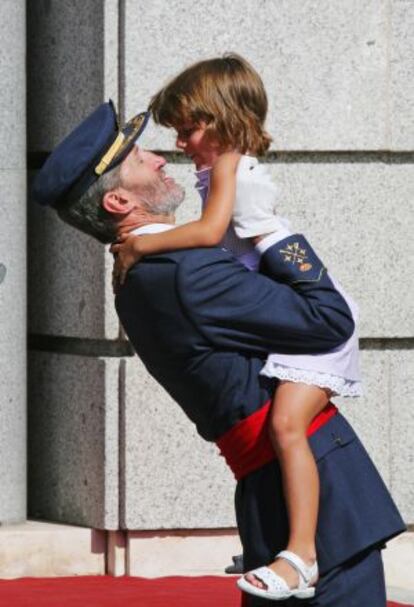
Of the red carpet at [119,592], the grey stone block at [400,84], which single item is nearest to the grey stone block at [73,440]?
the red carpet at [119,592]

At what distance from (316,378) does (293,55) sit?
3417 mm

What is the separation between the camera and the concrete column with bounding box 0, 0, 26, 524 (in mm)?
7141

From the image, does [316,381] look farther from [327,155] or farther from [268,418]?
[327,155]

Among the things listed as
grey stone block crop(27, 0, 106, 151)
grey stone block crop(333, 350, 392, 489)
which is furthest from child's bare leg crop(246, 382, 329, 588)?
grey stone block crop(27, 0, 106, 151)

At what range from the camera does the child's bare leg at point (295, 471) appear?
11.8 feet

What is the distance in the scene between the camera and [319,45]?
7.00m

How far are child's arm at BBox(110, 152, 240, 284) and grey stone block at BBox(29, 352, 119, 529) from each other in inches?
105

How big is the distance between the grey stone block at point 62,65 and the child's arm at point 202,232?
Answer: 8.84ft

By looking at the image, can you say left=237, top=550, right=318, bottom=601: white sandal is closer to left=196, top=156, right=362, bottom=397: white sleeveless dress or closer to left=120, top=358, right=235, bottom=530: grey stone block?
left=196, top=156, right=362, bottom=397: white sleeveless dress

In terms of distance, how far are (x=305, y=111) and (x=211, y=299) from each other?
3451 millimetres

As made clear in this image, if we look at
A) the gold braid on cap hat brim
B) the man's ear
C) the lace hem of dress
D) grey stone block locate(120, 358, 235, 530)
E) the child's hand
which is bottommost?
grey stone block locate(120, 358, 235, 530)

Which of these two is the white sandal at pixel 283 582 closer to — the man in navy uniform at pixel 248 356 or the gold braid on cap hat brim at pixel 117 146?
the man in navy uniform at pixel 248 356

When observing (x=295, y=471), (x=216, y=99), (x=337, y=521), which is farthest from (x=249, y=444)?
(x=216, y=99)

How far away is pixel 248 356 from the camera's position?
145 inches
